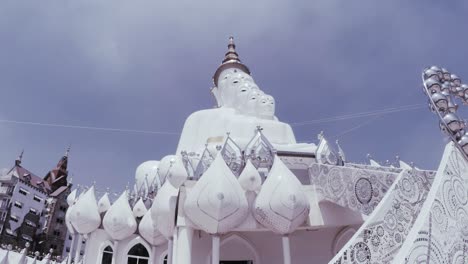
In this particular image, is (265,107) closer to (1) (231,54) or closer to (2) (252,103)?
(2) (252,103)

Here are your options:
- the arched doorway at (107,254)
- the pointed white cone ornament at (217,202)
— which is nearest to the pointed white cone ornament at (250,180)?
the pointed white cone ornament at (217,202)

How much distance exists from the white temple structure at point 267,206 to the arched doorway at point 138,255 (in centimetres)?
4

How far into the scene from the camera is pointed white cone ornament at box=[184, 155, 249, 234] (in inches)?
347

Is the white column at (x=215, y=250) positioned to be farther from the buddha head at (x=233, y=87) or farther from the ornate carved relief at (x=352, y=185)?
the buddha head at (x=233, y=87)

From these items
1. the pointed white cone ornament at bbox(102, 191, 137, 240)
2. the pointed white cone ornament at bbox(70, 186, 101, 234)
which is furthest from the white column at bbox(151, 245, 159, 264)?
the pointed white cone ornament at bbox(70, 186, 101, 234)

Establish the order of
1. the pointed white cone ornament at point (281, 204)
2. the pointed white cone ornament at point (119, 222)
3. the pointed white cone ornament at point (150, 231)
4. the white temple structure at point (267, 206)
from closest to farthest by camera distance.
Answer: the white temple structure at point (267, 206) → the pointed white cone ornament at point (281, 204) → the pointed white cone ornament at point (150, 231) → the pointed white cone ornament at point (119, 222)

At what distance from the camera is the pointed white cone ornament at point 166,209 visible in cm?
1123

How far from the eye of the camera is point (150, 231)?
13875mm

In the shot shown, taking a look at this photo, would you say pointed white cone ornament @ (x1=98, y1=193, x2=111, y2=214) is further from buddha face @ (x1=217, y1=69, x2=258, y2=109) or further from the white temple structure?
buddha face @ (x1=217, y1=69, x2=258, y2=109)

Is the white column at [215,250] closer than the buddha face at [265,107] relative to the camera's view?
Yes

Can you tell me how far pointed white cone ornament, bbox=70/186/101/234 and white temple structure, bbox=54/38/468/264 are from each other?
4 centimetres

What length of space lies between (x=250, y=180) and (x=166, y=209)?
10.8ft

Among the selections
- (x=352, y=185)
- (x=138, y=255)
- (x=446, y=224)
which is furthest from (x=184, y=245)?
(x=446, y=224)

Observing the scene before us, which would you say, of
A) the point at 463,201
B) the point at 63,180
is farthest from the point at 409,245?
the point at 63,180
